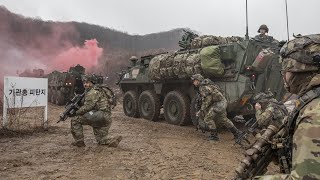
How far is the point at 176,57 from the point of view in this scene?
407 inches

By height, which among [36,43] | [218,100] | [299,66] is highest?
[36,43]

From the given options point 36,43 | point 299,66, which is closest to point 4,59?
point 36,43

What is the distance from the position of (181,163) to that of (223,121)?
2.54 m

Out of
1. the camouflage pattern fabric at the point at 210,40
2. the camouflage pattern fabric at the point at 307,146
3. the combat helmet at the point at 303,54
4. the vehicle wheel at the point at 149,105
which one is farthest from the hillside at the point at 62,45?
the camouflage pattern fabric at the point at 307,146

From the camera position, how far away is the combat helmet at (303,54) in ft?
6.17

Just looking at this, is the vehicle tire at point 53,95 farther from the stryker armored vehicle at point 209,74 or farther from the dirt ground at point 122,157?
the dirt ground at point 122,157

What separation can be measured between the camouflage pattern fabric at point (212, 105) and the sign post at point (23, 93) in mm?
4010

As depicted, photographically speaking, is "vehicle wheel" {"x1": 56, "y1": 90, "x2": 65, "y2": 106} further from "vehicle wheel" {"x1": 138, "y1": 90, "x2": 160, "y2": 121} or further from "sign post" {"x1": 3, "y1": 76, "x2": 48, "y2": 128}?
"sign post" {"x1": 3, "y1": 76, "x2": 48, "y2": 128}

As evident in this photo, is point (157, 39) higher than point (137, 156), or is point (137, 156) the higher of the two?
point (157, 39)

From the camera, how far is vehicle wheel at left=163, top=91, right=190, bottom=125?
10164mm

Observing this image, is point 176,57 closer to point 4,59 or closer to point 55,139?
point 55,139

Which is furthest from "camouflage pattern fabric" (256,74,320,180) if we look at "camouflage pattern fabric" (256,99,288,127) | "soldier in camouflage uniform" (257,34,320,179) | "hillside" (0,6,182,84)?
"hillside" (0,6,182,84)

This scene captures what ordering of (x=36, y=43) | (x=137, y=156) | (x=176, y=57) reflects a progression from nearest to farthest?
1. (x=137, y=156)
2. (x=176, y=57)
3. (x=36, y=43)

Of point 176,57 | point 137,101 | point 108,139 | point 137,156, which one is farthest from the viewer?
point 137,101
